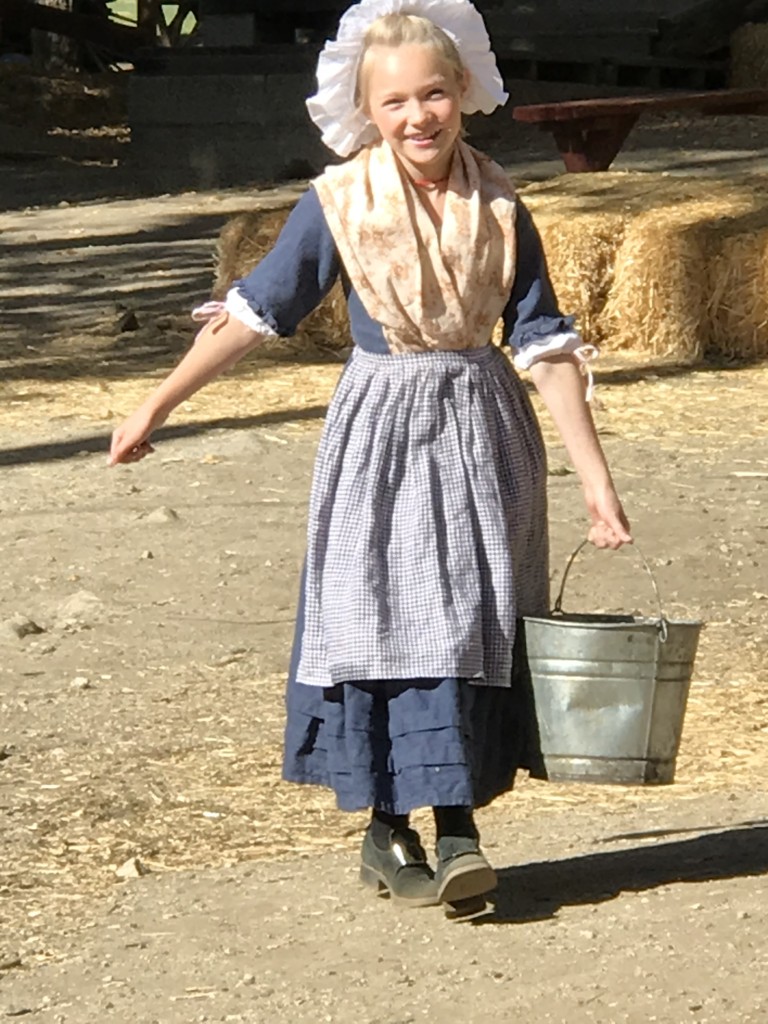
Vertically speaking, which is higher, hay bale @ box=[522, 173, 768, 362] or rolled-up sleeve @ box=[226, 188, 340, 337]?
rolled-up sleeve @ box=[226, 188, 340, 337]

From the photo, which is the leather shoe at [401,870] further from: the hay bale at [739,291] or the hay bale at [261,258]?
the hay bale at [261,258]

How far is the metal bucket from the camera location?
3924 mm

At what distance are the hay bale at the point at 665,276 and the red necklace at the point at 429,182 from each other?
627cm

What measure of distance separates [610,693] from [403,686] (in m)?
0.37

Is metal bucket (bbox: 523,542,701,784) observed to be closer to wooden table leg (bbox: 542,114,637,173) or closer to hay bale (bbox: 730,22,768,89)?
wooden table leg (bbox: 542,114,637,173)

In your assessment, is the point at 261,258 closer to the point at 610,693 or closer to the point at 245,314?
the point at 245,314

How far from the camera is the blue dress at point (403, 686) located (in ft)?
13.2

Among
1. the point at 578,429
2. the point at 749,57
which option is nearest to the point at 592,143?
the point at 749,57

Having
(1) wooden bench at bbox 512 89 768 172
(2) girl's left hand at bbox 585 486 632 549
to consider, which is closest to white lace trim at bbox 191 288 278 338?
(2) girl's left hand at bbox 585 486 632 549

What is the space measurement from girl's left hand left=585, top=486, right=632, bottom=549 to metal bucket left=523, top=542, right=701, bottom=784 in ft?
0.40

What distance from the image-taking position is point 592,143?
42.1 ft

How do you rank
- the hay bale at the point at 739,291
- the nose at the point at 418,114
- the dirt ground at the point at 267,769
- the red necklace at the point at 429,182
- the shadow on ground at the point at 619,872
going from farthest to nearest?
the hay bale at the point at 739,291, the shadow on ground at the point at 619,872, the red necklace at the point at 429,182, the nose at the point at 418,114, the dirt ground at the point at 267,769

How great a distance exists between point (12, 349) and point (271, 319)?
23.3 feet

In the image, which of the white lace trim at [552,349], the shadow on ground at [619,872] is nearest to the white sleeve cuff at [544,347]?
the white lace trim at [552,349]
